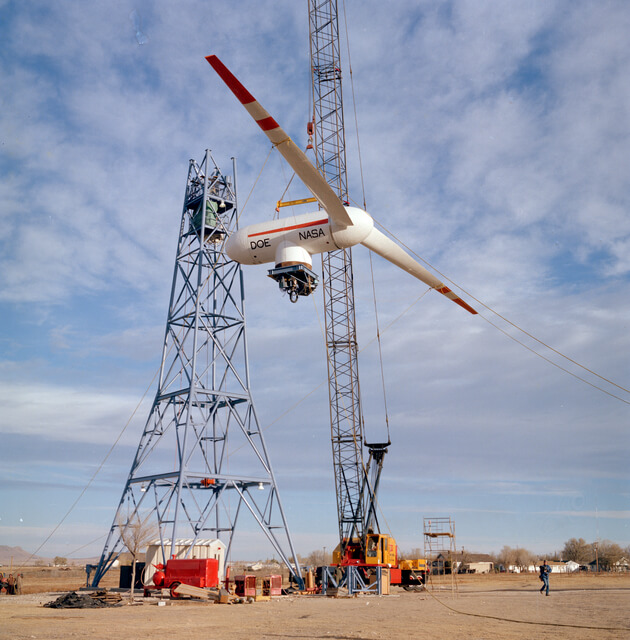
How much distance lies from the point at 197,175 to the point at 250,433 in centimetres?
1892

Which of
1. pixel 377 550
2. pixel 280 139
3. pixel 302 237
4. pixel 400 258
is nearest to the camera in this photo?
pixel 280 139

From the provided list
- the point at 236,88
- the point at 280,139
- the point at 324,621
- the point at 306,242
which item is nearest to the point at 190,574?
the point at 324,621

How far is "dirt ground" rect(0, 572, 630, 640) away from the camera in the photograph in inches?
674

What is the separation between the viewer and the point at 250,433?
135 ft

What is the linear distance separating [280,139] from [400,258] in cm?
837

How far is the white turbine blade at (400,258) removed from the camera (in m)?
26.0

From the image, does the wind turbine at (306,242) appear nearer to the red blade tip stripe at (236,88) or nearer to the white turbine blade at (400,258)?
the white turbine blade at (400,258)

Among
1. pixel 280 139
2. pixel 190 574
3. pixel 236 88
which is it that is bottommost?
pixel 190 574

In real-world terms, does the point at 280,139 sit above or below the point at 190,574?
above

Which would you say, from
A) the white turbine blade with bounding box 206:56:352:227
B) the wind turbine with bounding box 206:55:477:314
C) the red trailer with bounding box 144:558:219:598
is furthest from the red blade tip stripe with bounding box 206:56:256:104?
the red trailer with bounding box 144:558:219:598

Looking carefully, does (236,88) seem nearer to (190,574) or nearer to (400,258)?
(400,258)

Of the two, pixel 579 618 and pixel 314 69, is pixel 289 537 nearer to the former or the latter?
pixel 579 618

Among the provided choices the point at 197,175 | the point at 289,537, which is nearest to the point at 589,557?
the point at 289,537

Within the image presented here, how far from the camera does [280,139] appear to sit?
21.0 meters
